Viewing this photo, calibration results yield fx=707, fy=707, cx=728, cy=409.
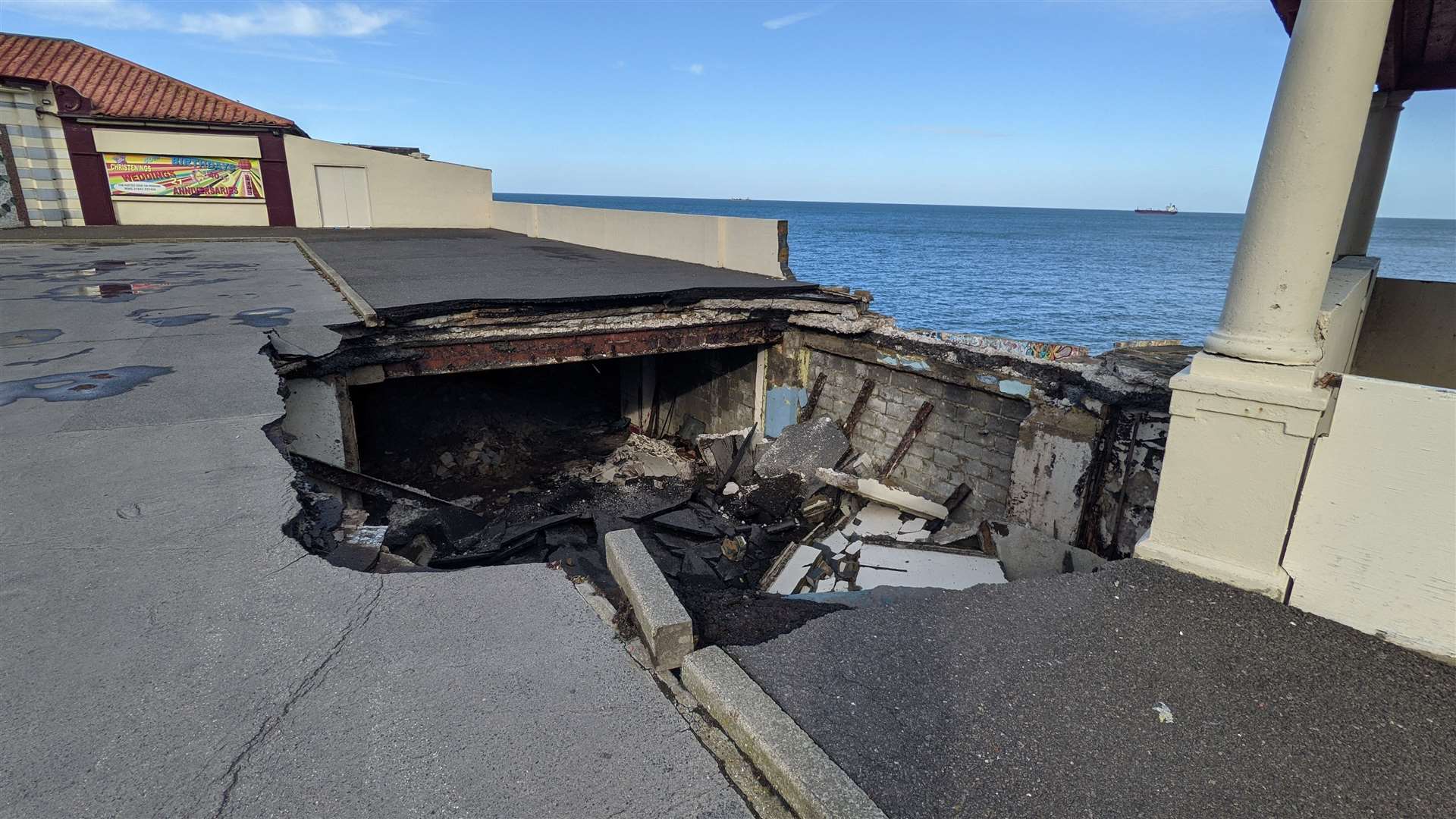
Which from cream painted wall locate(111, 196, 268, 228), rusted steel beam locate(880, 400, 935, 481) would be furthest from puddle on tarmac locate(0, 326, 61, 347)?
cream painted wall locate(111, 196, 268, 228)

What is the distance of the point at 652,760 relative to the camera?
212 centimetres

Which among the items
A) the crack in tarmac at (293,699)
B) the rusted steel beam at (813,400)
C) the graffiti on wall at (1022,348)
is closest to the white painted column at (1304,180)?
the crack in tarmac at (293,699)

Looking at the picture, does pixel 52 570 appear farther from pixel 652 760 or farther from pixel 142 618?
pixel 652 760

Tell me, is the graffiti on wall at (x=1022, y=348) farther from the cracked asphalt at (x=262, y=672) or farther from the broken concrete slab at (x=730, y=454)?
the cracked asphalt at (x=262, y=672)

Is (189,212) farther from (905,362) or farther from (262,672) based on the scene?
(262,672)

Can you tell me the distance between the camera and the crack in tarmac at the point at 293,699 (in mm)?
1934

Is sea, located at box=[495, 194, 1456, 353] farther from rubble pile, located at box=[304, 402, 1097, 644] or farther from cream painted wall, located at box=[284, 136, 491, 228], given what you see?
cream painted wall, located at box=[284, 136, 491, 228]

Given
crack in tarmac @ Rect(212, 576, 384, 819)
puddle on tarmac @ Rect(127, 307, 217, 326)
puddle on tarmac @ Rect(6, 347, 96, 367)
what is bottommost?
crack in tarmac @ Rect(212, 576, 384, 819)

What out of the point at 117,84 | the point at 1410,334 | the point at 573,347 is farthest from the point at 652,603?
the point at 117,84

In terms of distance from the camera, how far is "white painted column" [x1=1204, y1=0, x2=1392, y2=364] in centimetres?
282

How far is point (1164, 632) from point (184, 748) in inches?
138

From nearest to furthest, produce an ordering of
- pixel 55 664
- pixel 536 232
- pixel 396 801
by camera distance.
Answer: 1. pixel 396 801
2. pixel 55 664
3. pixel 536 232

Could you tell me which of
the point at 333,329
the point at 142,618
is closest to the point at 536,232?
the point at 333,329

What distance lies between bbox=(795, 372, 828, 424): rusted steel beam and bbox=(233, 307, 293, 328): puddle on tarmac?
6388 millimetres
